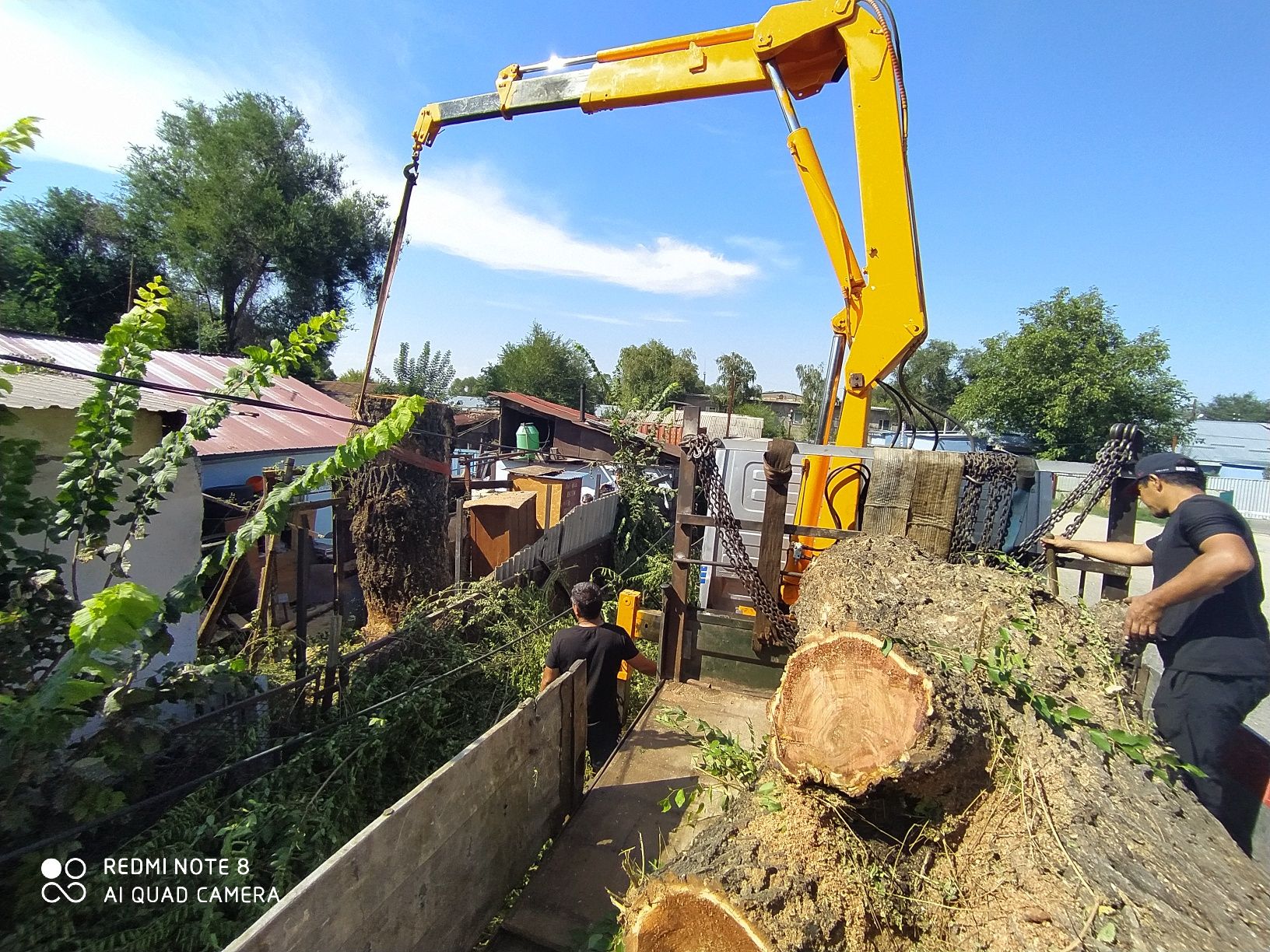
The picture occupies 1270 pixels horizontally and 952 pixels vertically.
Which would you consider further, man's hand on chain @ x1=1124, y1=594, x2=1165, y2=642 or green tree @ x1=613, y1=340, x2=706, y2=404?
green tree @ x1=613, y1=340, x2=706, y2=404

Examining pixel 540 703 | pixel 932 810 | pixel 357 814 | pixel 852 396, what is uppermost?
pixel 852 396

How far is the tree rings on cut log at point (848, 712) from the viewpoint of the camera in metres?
1.91

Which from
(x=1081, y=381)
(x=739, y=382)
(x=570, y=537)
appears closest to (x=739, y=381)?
(x=739, y=382)

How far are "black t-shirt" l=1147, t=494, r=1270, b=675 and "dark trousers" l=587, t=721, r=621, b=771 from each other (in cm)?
324

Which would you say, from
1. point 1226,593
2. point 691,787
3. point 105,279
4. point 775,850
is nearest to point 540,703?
point 691,787

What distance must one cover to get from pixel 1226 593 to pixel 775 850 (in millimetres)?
2906

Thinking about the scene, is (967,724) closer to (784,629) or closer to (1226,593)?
(784,629)

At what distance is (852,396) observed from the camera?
14.8 ft

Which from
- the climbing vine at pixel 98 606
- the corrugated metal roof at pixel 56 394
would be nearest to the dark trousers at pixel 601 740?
the climbing vine at pixel 98 606

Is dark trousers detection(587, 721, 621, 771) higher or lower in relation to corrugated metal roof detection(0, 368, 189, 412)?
lower

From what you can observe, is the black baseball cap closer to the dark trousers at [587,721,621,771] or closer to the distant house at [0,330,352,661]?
the dark trousers at [587,721,621,771]

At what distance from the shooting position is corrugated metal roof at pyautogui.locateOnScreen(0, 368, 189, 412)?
4137 millimetres

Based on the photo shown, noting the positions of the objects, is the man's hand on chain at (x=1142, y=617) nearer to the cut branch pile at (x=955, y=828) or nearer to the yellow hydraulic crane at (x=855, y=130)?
the cut branch pile at (x=955, y=828)

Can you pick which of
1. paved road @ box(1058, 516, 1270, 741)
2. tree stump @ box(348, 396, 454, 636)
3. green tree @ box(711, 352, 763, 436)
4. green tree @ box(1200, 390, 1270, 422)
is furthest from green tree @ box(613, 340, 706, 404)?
green tree @ box(1200, 390, 1270, 422)
